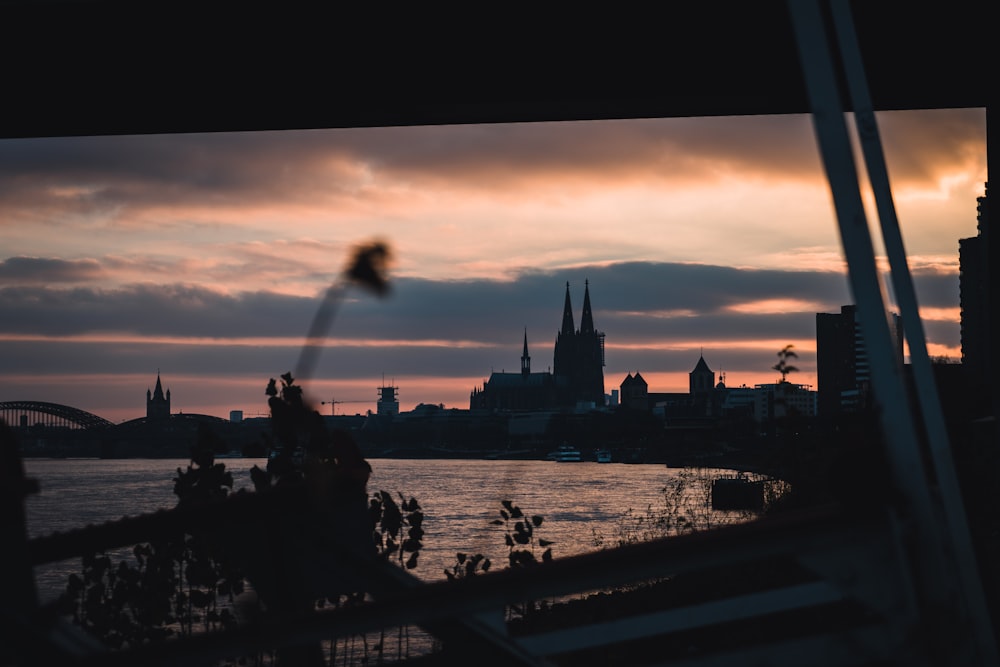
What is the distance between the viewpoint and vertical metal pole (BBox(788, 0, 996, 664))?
5.90 feet

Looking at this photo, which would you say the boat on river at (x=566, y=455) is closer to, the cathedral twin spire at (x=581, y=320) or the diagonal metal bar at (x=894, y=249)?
the cathedral twin spire at (x=581, y=320)

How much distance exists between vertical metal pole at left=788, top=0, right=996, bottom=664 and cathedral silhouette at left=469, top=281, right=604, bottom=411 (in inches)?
7085

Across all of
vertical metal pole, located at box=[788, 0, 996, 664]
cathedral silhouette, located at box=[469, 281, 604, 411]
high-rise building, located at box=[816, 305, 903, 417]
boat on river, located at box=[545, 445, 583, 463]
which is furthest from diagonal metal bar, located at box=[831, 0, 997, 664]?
cathedral silhouette, located at box=[469, 281, 604, 411]

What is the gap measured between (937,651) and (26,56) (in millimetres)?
4554

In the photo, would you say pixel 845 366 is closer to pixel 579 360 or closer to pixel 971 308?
pixel 971 308

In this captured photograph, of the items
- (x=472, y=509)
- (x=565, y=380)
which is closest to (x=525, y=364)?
(x=565, y=380)

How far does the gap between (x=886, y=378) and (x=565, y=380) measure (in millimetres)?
184697

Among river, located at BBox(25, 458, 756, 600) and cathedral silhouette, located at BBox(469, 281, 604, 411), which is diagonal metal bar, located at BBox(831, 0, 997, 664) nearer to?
river, located at BBox(25, 458, 756, 600)

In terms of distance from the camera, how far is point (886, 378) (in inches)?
78.3

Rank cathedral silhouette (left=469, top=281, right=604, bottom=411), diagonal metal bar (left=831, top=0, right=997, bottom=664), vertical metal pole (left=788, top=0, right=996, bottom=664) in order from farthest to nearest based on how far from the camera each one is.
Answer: cathedral silhouette (left=469, top=281, right=604, bottom=411)
diagonal metal bar (left=831, top=0, right=997, bottom=664)
vertical metal pole (left=788, top=0, right=996, bottom=664)

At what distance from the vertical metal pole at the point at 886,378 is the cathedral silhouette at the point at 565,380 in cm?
17996

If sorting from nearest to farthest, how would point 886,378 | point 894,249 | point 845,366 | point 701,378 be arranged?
1. point 886,378
2. point 894,249
3. point 845,366
4. point 701,378

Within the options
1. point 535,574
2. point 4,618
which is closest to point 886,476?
point 535,574

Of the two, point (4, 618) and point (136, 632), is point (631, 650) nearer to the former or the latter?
point (136, 632)
